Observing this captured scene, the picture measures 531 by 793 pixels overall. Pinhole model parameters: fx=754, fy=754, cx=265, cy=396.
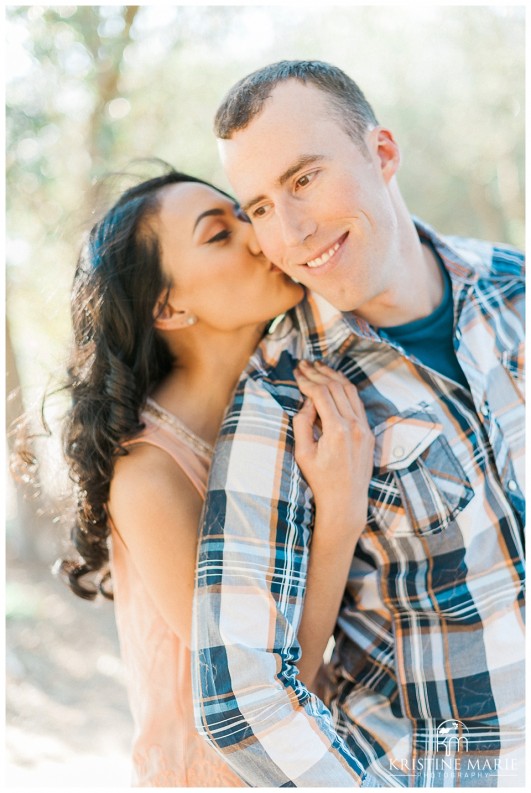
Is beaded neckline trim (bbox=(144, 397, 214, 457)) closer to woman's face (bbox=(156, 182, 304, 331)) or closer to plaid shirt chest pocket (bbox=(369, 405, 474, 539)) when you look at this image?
woman's face (bbox=(156, 182, 304, 331))

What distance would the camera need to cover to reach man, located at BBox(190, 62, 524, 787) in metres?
1.66

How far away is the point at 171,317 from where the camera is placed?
89.6 inches

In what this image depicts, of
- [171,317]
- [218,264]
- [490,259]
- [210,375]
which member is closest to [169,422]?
[210,375]

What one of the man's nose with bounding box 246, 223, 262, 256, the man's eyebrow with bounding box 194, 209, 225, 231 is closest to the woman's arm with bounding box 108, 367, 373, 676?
the man's nose with bounding box 246, 223, 262, 256

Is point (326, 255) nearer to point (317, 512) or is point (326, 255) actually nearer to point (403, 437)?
point (403, 437)

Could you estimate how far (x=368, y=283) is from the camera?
6.45 ft

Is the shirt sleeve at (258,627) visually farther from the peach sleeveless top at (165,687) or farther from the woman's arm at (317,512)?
the peach sleeveless top at (165,687)

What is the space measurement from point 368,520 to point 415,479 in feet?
0.52

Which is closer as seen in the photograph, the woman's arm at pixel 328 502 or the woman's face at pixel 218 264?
the woman's arm at pixel 328 502

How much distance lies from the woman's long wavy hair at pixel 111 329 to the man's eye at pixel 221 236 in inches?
6.5

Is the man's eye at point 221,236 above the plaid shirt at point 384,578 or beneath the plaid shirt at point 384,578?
above

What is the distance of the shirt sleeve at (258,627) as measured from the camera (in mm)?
1623

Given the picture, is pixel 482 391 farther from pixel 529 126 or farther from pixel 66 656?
pixel 66 656

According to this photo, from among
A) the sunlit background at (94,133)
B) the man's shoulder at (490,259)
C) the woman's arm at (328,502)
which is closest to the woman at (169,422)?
the woman's arm at (328,502)
